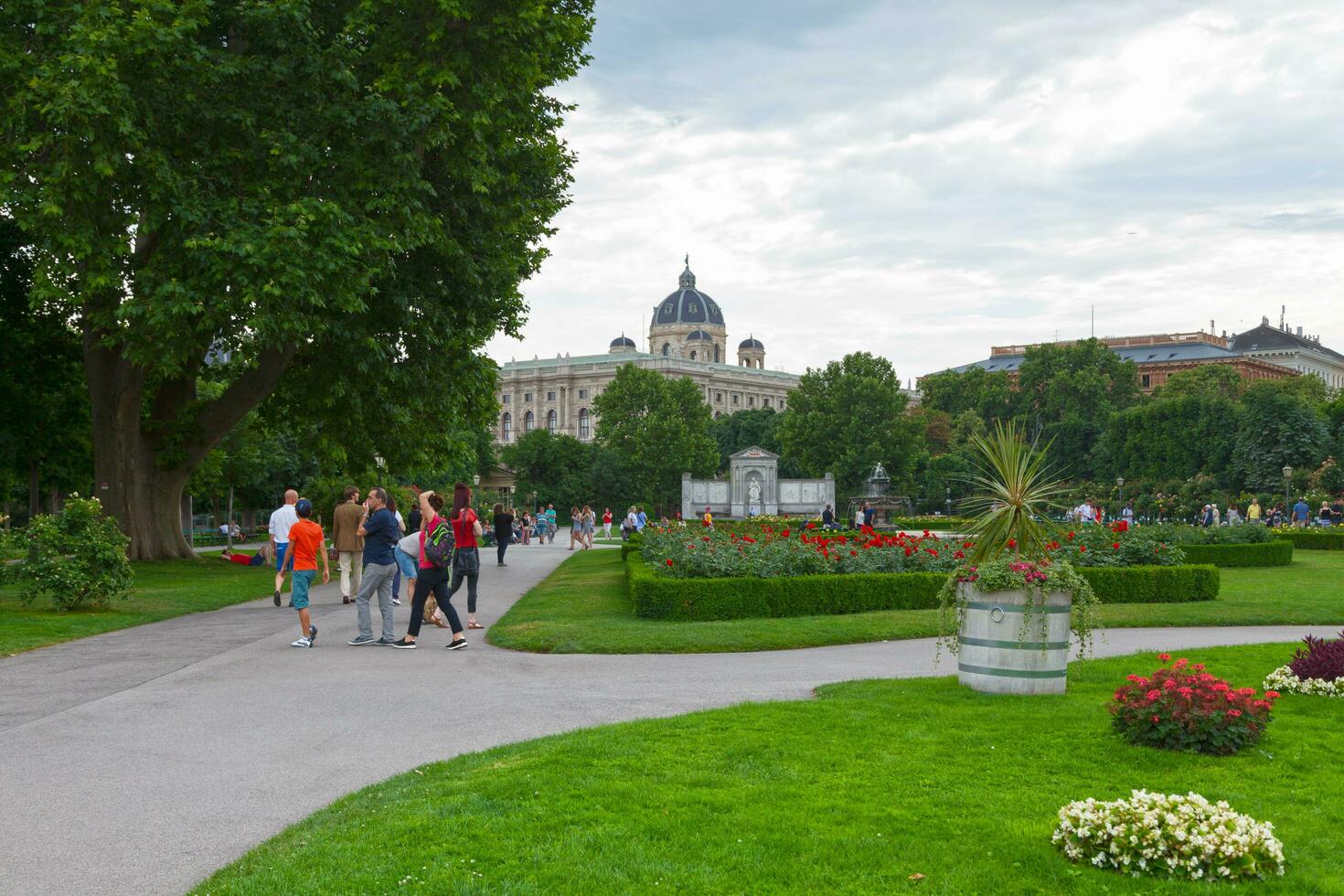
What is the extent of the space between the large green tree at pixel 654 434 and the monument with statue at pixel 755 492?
2910 cm

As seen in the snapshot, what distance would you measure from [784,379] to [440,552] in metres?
150

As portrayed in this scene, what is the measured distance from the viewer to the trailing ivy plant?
9445 millimetres

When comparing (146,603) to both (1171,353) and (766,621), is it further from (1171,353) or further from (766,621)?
(1171,353)

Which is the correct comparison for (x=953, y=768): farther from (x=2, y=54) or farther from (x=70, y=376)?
(x=70, y=376)

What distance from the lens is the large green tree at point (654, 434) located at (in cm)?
9131

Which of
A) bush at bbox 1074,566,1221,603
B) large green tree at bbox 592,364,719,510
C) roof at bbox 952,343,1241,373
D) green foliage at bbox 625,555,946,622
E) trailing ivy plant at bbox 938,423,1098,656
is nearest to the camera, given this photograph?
trailing ivy plant at bbox 938,423,1098,656

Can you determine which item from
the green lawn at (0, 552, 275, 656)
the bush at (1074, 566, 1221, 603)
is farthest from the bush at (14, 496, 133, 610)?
the bush at (1074, 566, 1221, 603)

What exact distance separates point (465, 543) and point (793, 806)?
31.5 feet

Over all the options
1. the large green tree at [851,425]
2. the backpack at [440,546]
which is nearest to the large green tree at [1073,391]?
the large green tree at [851,425]

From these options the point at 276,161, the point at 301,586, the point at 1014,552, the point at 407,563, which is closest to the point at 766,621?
the point at 407,563

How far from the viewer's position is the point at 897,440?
85938 millimetres

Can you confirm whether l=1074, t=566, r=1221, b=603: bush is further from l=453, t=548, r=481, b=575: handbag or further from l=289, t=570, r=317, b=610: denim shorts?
l=289, t=570, r=317, b=610: denim shorts

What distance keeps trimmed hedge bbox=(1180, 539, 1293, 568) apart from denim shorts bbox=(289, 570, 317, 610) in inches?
801

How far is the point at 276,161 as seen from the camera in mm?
20188
